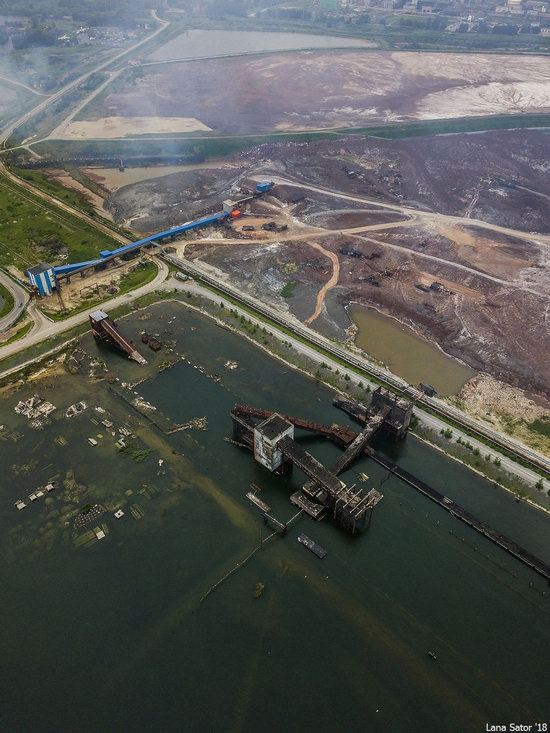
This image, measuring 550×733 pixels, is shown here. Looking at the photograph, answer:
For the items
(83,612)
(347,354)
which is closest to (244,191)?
(347,354)

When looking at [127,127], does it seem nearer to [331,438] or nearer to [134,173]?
[134,173]

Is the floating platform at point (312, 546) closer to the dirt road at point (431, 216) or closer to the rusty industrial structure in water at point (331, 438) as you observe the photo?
the rusty industrial structure in water at point (331, 438)

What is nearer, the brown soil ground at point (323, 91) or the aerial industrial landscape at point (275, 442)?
the aerial industrial landscape at point (275, 442)

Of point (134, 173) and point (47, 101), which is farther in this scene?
point (47, 101)

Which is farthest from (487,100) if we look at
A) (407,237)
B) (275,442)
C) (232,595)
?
(232,595)

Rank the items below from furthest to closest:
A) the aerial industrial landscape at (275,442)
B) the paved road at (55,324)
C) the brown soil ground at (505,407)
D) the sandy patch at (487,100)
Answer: the sandy patch at (487,100) < the paved road at (55,324) < the brown soil ground at (505,407) < the aerial industrial landscape at (275,442)

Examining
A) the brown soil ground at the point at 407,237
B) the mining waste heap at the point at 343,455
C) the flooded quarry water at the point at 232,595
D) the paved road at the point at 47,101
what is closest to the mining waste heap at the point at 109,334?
the flooded quarry water at the point at 232,595

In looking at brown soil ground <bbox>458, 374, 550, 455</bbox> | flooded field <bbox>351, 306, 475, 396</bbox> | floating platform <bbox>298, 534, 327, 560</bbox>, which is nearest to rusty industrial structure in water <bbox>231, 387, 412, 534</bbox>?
floating platform <bbox>298, 534, 327, 560</bbox>
